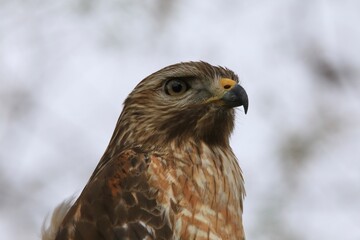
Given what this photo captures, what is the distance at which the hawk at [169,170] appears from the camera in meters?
5.38

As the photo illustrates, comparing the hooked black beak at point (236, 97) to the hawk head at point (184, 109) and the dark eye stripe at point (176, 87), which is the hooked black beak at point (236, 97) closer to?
the hawk head at point (184, 109)

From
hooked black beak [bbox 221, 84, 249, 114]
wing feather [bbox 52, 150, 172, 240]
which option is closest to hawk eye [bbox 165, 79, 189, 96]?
hooked black beak [bbox 221, 84, 249, 114]

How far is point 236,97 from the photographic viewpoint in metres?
5.99

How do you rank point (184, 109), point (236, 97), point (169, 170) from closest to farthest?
point (169, 170) → point (236, 97) → point (184, 109)

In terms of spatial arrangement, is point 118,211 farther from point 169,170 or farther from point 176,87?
point 176,87

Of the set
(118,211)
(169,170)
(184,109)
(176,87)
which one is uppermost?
(176,87)

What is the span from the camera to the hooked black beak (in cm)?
594

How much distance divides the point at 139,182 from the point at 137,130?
719 mm

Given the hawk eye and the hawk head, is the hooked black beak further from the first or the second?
the hawk eye

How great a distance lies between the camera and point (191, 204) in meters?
5.48

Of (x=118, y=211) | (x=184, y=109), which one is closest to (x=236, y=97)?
(x=184, y=109)

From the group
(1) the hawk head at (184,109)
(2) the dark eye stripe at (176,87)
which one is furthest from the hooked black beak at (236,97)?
(2) the dark eye stripe at (176,87)

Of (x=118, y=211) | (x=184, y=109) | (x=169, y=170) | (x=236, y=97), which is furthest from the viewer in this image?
(x=184, y=109)

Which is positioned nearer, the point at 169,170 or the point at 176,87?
the point at 169,170
